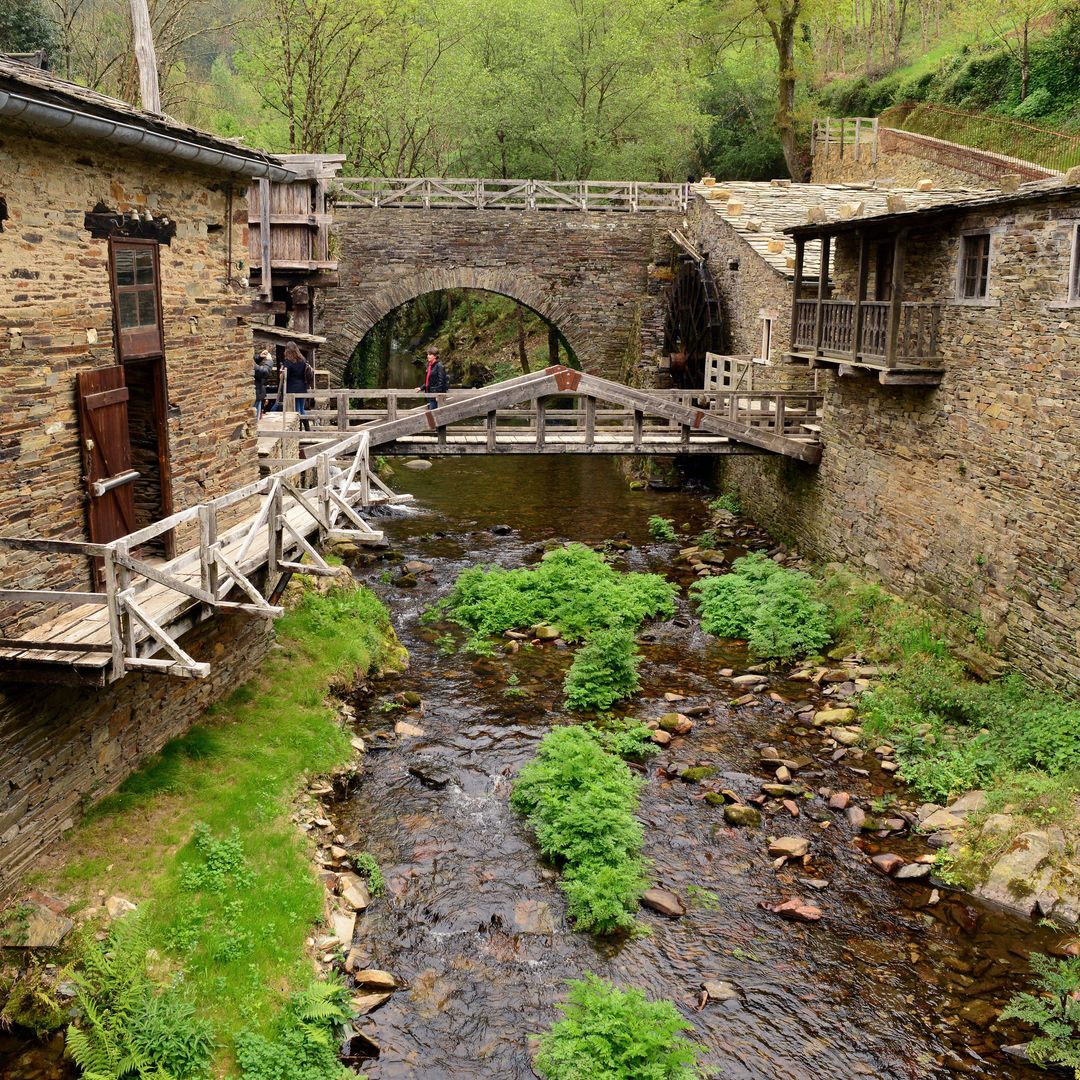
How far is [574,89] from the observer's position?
2992 cm

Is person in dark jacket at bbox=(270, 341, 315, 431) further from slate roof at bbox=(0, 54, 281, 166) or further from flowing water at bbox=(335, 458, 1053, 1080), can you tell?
slate roof at bbox=(0, 54, 281, 166)

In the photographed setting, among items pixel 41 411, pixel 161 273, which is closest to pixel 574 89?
pixel 161 273

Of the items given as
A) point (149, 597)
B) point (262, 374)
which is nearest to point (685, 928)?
point (149, 597)

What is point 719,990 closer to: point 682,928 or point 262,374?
point 682,928

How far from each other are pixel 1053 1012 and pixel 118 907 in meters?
6.80

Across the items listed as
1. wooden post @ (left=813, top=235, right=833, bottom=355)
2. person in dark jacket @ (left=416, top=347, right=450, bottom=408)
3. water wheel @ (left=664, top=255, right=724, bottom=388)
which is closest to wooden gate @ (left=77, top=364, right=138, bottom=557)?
person in dark jacket @ (left=416, top=347, right=450, bottom=408)

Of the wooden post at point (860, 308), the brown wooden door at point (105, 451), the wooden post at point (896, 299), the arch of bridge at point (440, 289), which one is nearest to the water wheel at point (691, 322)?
the arch of bridge at point (440, 289)

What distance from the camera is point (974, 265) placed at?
12539 mm

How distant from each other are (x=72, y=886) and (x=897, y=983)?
6.23 meters

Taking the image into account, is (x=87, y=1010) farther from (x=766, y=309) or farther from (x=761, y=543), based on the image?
(x=766, y=309)

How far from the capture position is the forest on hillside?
2720cm

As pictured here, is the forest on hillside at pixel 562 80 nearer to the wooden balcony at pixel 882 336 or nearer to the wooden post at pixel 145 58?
the wooden post at pixel 145 58

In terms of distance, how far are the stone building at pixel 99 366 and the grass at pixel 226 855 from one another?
32 cm

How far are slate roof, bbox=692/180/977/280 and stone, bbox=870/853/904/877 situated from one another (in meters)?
12.1
